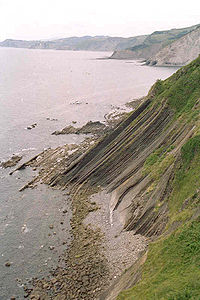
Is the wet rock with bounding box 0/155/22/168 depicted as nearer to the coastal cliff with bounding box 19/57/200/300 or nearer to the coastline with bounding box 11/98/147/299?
the coastal cliff with bounding box 19/57/200/300

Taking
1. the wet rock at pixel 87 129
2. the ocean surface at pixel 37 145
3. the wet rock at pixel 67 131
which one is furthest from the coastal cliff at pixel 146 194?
the wet rock at pixel 87 129

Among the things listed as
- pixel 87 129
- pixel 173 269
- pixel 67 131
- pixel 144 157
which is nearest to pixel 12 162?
pixel 67 131

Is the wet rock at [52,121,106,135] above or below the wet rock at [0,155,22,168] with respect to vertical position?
above

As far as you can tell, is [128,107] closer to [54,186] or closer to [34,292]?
[54,186]

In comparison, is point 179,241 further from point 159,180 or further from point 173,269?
point 159,180

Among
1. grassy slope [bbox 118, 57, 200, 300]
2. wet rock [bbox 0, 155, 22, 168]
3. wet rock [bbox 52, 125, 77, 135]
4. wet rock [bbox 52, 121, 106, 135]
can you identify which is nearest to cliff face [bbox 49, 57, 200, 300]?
grassy slope [bbox 118, 57, 200, 300]

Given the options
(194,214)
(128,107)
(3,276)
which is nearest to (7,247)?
(3,276)
